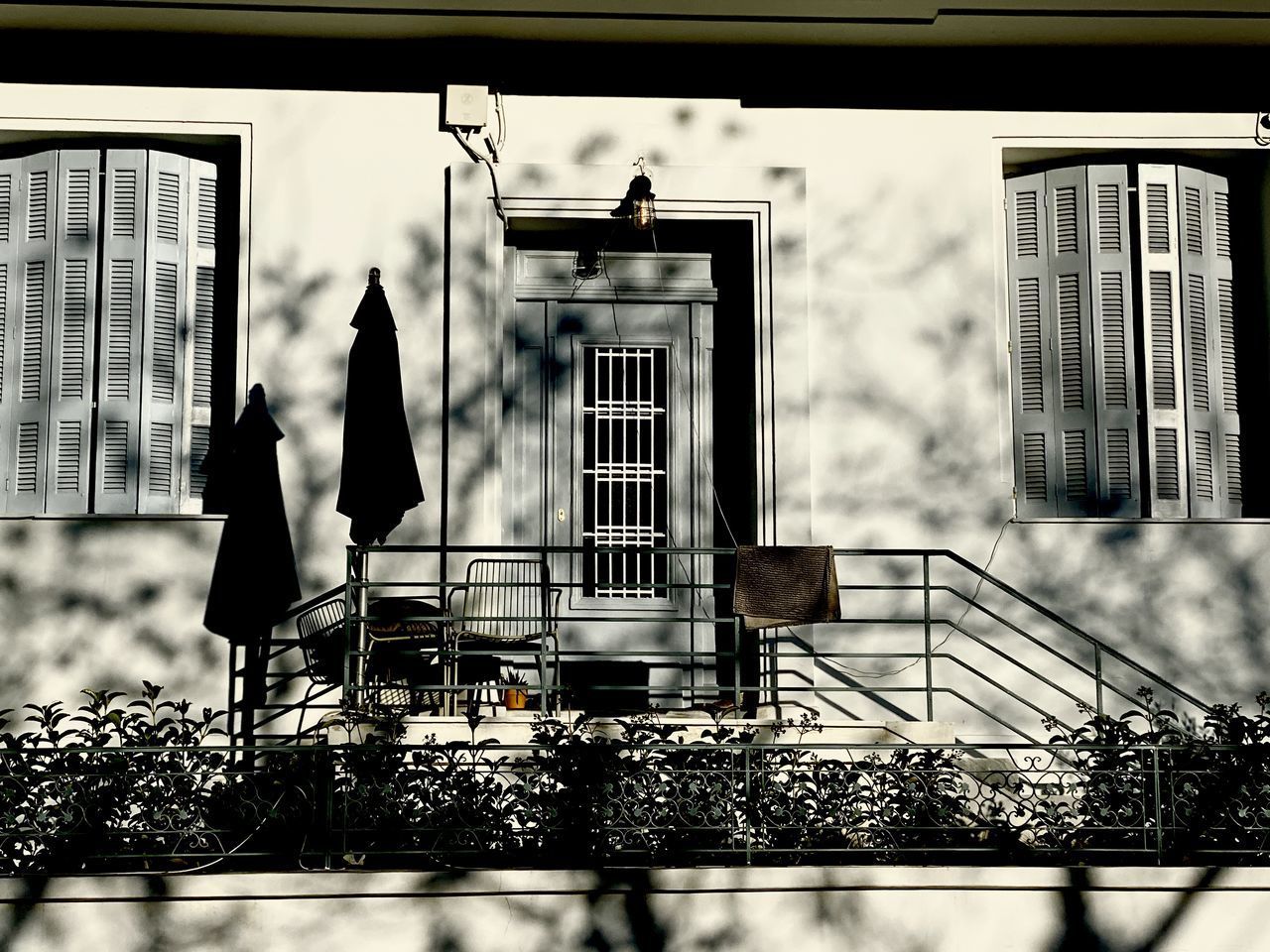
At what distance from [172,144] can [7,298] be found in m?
1.33

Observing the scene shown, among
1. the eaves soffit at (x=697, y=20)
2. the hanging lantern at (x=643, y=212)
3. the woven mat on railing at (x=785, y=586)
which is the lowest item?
the woven mat on railing at (x=785, y=586)

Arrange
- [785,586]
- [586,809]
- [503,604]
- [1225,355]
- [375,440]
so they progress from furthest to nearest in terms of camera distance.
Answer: [1225,355] < [503,604] < [375,440] < [785,586] < [586,809]

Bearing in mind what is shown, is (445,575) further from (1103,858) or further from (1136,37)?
Result: (1136,37)

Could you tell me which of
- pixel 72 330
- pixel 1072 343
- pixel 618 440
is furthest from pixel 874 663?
pixel 72 330

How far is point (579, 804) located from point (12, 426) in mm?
4482

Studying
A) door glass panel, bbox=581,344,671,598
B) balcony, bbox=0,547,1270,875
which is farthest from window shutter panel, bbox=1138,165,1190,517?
door glass panel, bbox=581,344,671,598

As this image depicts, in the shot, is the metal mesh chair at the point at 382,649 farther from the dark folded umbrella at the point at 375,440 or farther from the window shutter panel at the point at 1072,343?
the window shutter panel at the point at 1072,343

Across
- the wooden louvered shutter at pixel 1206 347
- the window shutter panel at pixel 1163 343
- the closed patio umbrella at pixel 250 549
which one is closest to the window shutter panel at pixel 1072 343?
the window shutter panel at pixel 1163 343

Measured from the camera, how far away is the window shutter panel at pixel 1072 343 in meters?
9.43

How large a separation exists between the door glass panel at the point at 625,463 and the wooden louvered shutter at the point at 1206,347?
3.19 metres

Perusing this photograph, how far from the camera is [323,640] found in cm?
862

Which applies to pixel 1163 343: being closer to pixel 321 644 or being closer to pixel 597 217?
pixel 597 217

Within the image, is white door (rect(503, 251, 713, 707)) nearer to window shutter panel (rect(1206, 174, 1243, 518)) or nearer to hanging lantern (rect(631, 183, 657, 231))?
hanging lantern (rect(631, 183, 657, 231))

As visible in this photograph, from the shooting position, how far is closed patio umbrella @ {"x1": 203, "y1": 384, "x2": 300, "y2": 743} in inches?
333
